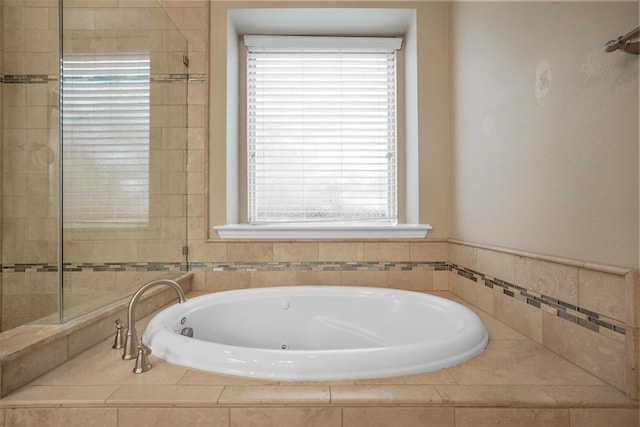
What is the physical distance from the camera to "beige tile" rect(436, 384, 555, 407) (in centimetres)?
76

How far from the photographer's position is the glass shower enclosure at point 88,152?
1.30m

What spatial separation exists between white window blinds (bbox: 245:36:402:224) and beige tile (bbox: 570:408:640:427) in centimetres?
145

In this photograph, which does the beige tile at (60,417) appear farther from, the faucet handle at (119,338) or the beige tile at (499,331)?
the beige tile at (499,331)

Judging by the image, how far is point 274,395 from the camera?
2.55 ft

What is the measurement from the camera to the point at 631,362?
2.59 ft

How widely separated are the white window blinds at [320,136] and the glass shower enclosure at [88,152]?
51 centimetres

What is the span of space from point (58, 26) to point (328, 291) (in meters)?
1.64

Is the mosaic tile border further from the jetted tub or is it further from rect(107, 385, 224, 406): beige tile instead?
rect(107, 385, 224, 406): beige tile

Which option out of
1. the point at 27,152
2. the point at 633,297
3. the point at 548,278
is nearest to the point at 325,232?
the point at 548,278

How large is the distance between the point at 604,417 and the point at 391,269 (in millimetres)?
1154

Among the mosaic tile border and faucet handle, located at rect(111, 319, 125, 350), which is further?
faucet handle, located at rect(111, 319, 125, 350)

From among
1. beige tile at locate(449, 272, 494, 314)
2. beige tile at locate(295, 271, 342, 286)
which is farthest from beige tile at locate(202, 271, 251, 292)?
beige tile at locate(449, 272, 494, 314)

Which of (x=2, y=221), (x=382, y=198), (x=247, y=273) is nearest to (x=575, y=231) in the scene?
(x=382, y=198)

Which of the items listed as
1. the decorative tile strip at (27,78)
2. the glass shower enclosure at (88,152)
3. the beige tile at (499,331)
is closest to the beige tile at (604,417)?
the beige tile at (499,331)
